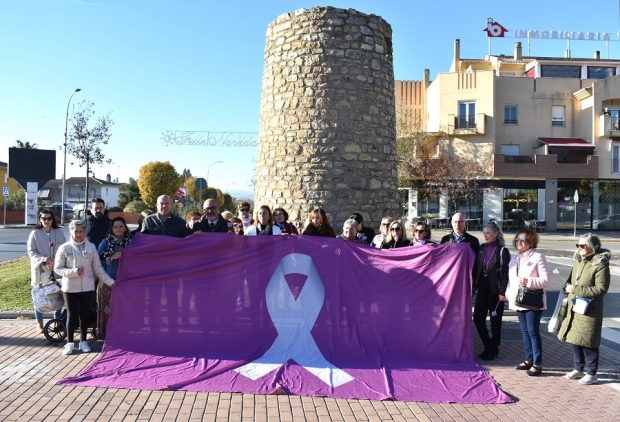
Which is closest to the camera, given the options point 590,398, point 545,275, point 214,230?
point 590,398

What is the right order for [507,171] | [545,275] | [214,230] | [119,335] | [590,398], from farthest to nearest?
[507,171]
[214,230]
[119,335]
[545,275]
[590,398]

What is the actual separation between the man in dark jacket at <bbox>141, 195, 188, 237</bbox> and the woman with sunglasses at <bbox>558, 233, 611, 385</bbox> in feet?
16.9

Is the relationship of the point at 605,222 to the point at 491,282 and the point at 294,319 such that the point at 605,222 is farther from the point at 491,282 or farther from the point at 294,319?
the point at 294,319

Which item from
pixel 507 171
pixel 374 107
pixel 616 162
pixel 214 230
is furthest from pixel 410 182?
pixel 214 230

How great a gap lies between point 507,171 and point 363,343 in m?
31.0

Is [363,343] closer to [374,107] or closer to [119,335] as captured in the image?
[119,335]

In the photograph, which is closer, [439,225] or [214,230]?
[214,230]

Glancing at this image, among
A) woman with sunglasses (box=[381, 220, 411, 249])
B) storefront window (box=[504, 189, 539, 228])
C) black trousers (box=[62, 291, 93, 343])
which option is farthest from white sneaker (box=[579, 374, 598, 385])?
storefront window (box=[504, 189, 539, 228])

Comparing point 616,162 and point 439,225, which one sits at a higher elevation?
point 616,162

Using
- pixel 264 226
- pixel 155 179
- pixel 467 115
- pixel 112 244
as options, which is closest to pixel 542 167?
pixel 467 115

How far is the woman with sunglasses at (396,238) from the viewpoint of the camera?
7.23 m

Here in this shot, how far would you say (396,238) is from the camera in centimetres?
722

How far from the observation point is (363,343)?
20.9 ft

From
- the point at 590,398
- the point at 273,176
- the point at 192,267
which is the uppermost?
the point at 273,176
